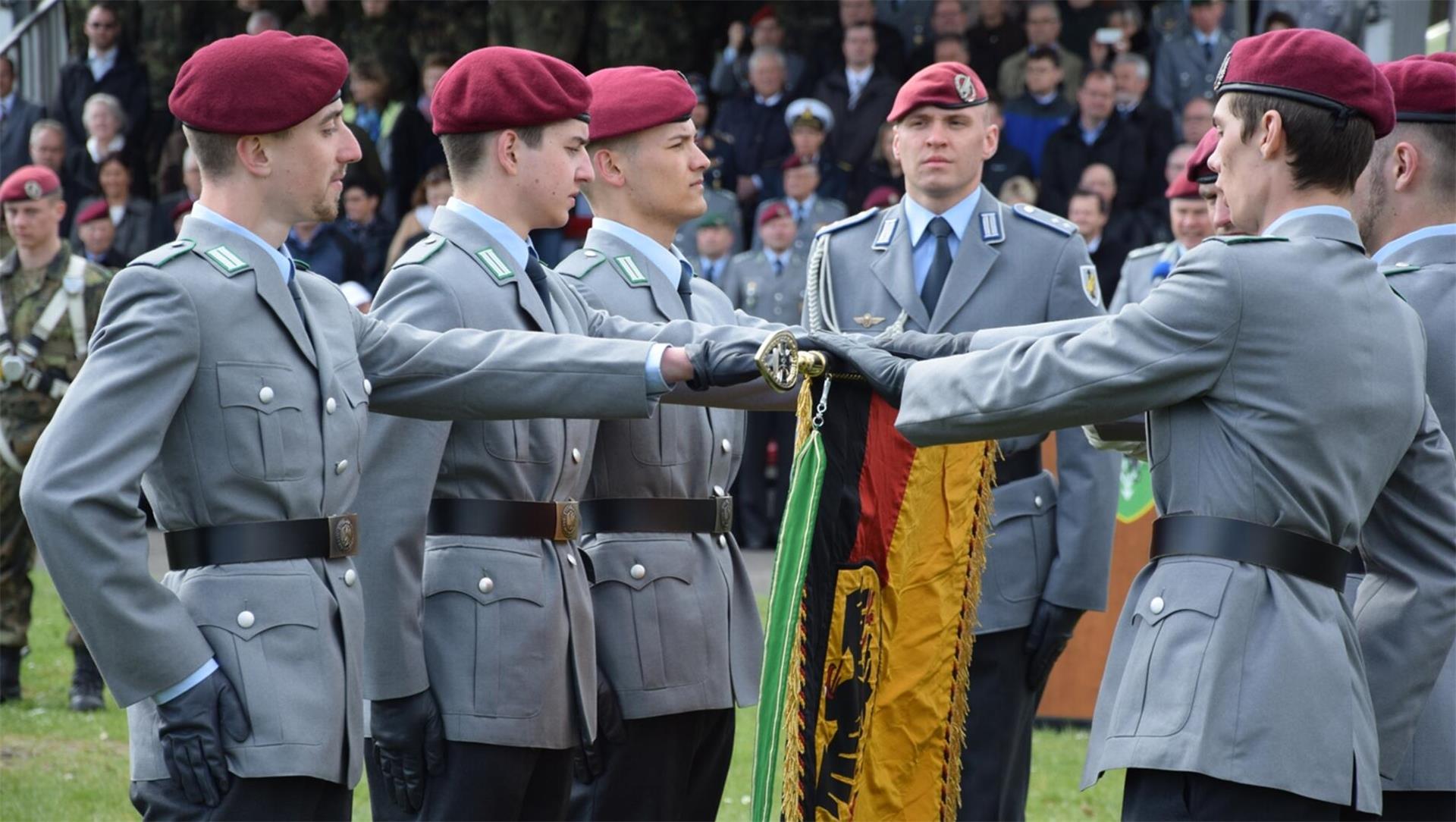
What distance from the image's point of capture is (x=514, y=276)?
3.88 metres

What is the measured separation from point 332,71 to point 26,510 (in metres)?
0.99

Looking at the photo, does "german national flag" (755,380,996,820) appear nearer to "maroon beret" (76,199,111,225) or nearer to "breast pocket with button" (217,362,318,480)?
"breast pocket with button" (217,362,318,480)

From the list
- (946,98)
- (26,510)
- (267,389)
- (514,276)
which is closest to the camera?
(26,510)

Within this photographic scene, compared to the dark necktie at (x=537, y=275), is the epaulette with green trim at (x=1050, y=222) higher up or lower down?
lower down

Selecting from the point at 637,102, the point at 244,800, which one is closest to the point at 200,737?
the point at 244,800

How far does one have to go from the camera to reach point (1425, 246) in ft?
11.9

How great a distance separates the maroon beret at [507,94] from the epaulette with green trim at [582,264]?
47 cm

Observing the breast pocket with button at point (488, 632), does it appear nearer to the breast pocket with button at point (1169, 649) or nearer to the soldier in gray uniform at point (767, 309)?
the breast pocket with button at point (1169, 649)

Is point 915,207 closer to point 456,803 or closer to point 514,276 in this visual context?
point 514,276

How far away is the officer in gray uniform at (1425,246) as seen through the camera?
3.41 meters

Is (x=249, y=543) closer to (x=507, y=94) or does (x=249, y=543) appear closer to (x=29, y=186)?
(x=507, y=94)

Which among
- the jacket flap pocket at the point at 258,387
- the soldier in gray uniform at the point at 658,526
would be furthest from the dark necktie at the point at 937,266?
the jacket flap pocket at the point at 258,387

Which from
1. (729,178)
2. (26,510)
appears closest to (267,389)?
(26,510)

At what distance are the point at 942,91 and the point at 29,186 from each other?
4.94 metres
